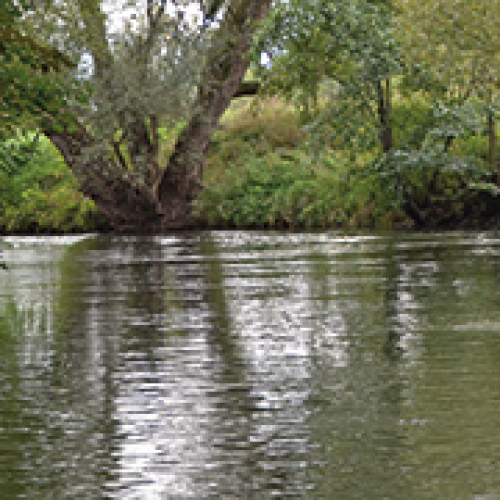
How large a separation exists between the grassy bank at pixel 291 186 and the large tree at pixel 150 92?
221cm

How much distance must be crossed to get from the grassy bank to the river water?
60.6 ft

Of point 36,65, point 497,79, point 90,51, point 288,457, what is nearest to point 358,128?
point 497,79

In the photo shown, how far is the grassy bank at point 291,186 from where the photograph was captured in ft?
127

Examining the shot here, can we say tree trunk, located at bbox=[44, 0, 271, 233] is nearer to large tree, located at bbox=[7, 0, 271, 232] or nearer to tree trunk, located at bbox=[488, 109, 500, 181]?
large tree, located at bbox=[7, 0, 271, 232]

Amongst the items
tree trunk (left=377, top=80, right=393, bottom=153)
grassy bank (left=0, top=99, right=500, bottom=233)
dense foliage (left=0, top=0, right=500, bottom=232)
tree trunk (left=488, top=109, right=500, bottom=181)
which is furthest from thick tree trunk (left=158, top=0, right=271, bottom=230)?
tree trunk (left=488, top=109, right=500, bottom=181)

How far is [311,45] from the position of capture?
123 ft

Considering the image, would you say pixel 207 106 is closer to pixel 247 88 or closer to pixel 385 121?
pixel 247 88

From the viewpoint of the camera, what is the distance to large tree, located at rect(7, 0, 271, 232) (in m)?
40.8

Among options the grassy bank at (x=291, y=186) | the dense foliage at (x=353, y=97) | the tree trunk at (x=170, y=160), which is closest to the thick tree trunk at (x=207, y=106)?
the tree trunk at (x=170, y=160)

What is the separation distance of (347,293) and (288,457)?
10060mm

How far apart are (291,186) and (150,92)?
22.2 feet

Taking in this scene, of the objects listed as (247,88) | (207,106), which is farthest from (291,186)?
(247,88)

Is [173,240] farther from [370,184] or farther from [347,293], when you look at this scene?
[347,293]

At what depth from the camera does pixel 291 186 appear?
45.4 metres
